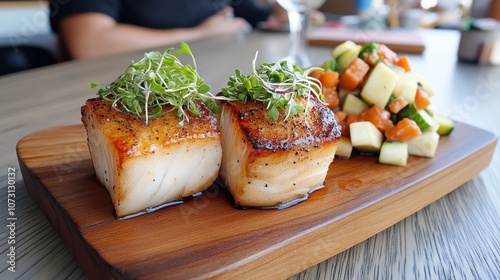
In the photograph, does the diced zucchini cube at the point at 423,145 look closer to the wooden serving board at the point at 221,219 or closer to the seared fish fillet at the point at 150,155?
the wooden serving board at the point at 221,219

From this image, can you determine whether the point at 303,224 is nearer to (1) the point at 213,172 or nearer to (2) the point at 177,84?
(1) the point at 213,172

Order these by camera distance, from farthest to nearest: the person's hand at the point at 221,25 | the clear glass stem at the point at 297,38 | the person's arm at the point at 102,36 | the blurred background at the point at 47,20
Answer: the person's hand at the point at 221,25 < the person's arm at the point at 102,36 < the blurred background at the point at 47,20 < the clear glass stem at the point at 297,38

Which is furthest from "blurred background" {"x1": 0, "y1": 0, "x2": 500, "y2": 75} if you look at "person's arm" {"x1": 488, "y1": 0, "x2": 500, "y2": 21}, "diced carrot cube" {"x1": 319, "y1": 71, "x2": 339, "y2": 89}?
"diced carrot cube" {"x1": 319, "y1": 71, "x2": 339, "y2": 89}

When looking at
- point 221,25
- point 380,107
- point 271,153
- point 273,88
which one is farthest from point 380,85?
point 221,25

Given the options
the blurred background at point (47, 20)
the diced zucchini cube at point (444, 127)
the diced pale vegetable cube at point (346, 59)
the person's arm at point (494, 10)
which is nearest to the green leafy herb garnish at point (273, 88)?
the diced pale vegetable cube at point (346, 59)

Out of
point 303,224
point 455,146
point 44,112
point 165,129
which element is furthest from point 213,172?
point 44,112

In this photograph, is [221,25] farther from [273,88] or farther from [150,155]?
[150,155]
